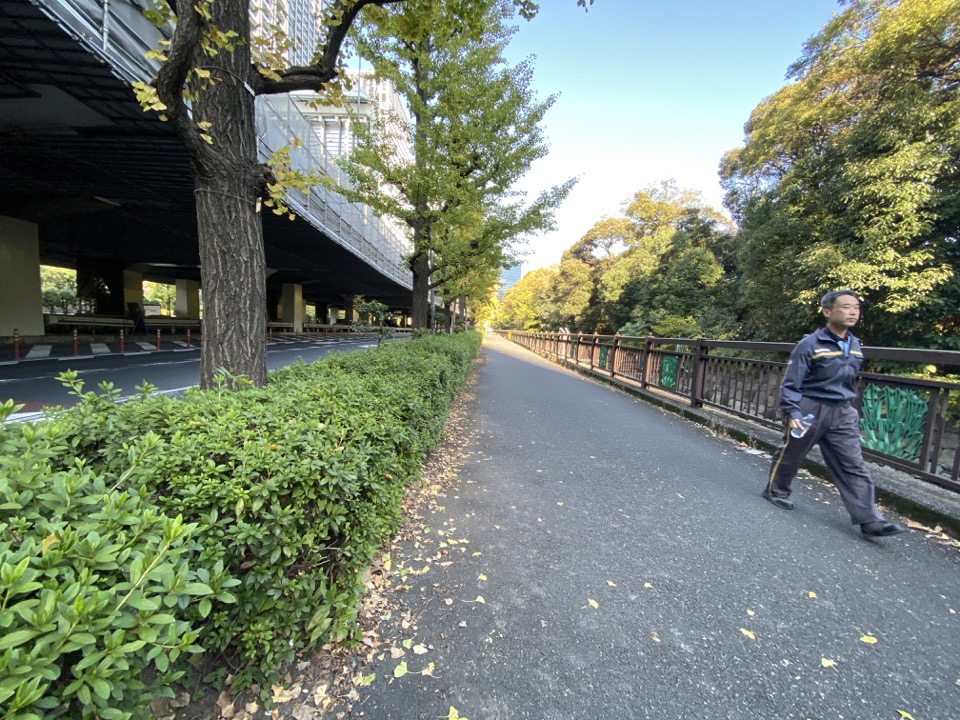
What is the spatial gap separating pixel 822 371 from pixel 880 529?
3.61 feet

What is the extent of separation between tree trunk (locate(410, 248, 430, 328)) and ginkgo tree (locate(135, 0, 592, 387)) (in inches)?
305

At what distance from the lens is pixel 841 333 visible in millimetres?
3043

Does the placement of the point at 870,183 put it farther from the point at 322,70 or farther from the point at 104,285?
the point at 104,285

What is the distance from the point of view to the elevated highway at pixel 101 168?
5.61 metres

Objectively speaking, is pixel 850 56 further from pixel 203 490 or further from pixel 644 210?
pixel 644 210

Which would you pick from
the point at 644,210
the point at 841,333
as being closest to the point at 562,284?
the point at 644,210

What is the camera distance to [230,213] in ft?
10.2

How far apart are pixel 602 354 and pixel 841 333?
10.5 metres

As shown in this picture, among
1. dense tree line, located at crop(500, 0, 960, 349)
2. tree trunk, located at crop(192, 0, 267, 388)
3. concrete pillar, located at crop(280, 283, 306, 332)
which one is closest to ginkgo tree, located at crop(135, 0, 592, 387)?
tree trunk, located at crop(192, 0, 267, 388)

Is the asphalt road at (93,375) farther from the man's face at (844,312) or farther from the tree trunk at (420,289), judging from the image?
the man's face at (844,312)

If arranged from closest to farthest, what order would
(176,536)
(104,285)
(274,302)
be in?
(176,536), (104,285), (274,302)

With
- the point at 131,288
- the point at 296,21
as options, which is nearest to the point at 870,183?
the point at 296,21

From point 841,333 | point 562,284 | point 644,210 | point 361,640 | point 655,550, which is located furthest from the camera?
point 562,284

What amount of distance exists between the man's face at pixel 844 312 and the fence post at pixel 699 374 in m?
3.98
